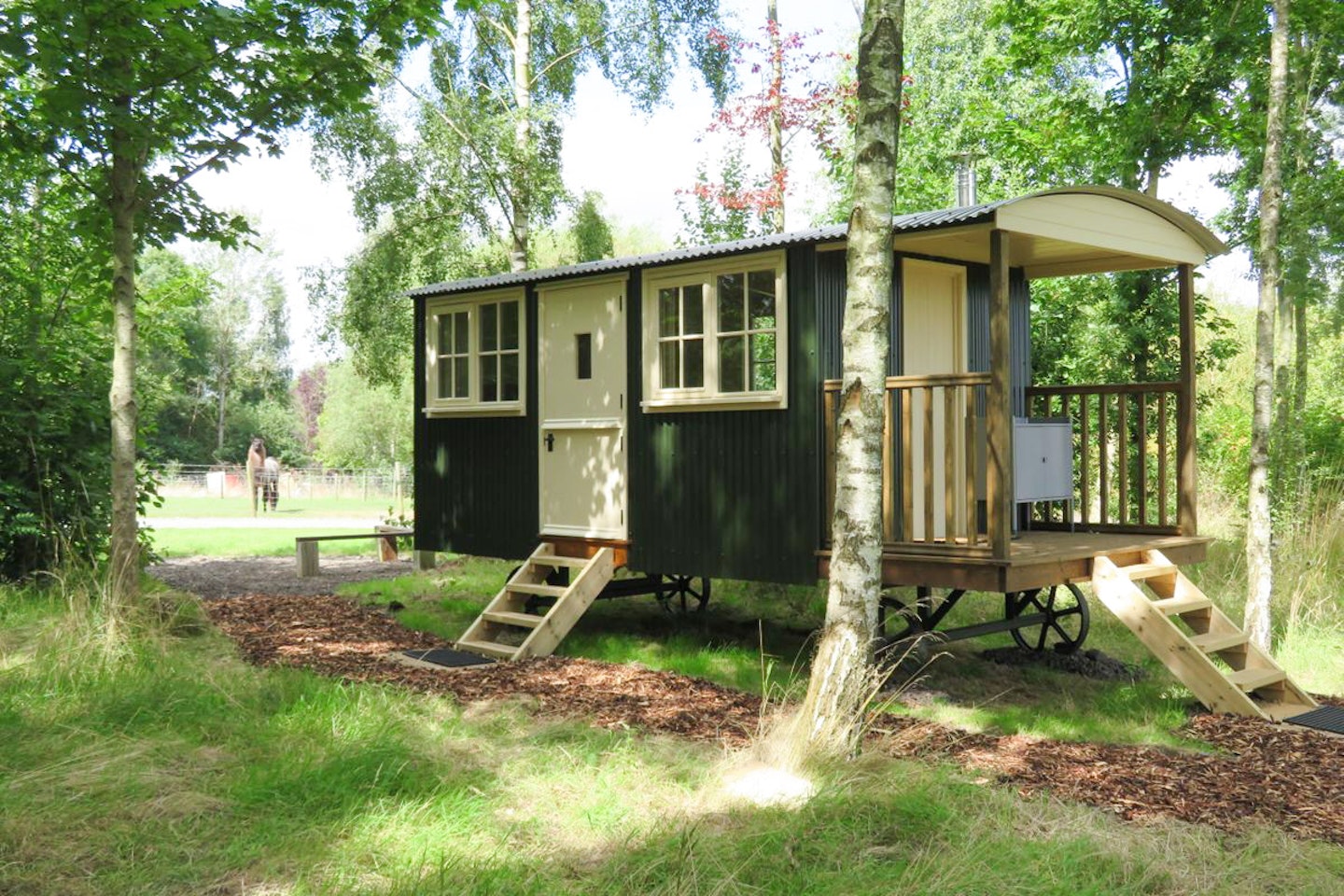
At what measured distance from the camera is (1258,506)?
8.07 m

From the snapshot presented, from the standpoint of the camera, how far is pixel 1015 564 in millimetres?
6520

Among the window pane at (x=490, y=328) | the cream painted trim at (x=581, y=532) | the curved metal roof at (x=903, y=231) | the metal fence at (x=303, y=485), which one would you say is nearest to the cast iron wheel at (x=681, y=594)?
the cream painted trim at (x=581, y=532)

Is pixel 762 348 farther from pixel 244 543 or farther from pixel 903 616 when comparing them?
pixel 244 543

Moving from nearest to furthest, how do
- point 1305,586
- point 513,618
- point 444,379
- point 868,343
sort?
point 868,343 < point 513,618 < point 1305,586 < point 444,379

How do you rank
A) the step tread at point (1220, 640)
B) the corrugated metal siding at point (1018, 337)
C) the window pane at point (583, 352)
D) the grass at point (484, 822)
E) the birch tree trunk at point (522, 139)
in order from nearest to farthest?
the grass at point (484, 822) < the step tread at point (1220, 640) < the corrugated metal siding at point (1018, 337) < the window pane at point (583, 352) < the birch tree trunk at point (522, 139)

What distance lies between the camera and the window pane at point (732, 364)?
7.86 m

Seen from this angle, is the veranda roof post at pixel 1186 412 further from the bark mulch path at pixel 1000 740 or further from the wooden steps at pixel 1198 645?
the bark mulch path at pixel 1000 740

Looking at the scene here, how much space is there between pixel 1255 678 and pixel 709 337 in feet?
13.4

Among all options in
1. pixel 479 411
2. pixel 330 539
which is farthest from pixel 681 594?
pixel 330 539

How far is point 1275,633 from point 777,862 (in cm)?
650

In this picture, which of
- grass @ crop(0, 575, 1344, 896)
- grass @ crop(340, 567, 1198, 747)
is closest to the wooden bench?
grass @ crop(340, 567, 1198, 747)

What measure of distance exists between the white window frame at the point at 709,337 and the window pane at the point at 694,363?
0.20 feet

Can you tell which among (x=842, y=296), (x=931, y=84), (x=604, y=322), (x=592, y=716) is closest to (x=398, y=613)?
(x=604, y=322)

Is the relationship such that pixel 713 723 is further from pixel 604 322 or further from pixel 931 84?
pixel 931 84
